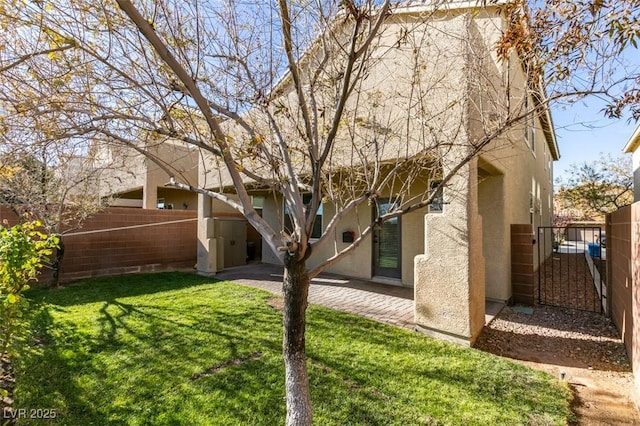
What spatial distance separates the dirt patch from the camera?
3.63 metres

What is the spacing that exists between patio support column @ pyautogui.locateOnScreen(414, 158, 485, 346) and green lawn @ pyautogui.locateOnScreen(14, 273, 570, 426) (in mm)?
330

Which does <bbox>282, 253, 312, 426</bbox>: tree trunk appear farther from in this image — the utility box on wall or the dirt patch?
the utility box on wall

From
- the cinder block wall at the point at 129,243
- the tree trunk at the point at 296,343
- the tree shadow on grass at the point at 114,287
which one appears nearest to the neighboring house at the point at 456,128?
the tree trunk at the point at 296,343

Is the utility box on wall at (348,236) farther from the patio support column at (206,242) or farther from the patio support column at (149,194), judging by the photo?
the patio support column at (149,194)

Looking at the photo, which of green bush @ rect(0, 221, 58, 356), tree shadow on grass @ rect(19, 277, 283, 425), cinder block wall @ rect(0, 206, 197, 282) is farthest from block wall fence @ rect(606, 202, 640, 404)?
cinder block wall @ rect(0, 206, 197, 282)

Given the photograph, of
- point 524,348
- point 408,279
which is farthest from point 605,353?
point 408,279

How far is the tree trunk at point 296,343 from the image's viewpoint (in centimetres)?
271

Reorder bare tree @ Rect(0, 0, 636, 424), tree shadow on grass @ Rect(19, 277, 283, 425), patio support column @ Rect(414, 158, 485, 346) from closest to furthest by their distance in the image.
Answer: bare tree @ Rect(0, 0, 636, 424)
tree shadow on grass @ Rect(19, 277, 283, 425)
patio support column @ Rect(414, 158, 485, 346)

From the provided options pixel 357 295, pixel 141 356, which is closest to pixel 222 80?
pixel 141 356

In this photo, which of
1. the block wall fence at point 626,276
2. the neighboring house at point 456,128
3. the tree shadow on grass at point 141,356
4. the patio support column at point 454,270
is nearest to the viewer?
the tree shadow on grass at point 141,356

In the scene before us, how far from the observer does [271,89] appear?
10.7 feet

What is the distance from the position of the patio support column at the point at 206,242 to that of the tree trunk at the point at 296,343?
8.84 meters

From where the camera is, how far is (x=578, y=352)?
505 centimetres

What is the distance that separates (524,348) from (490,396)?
6.45ft
